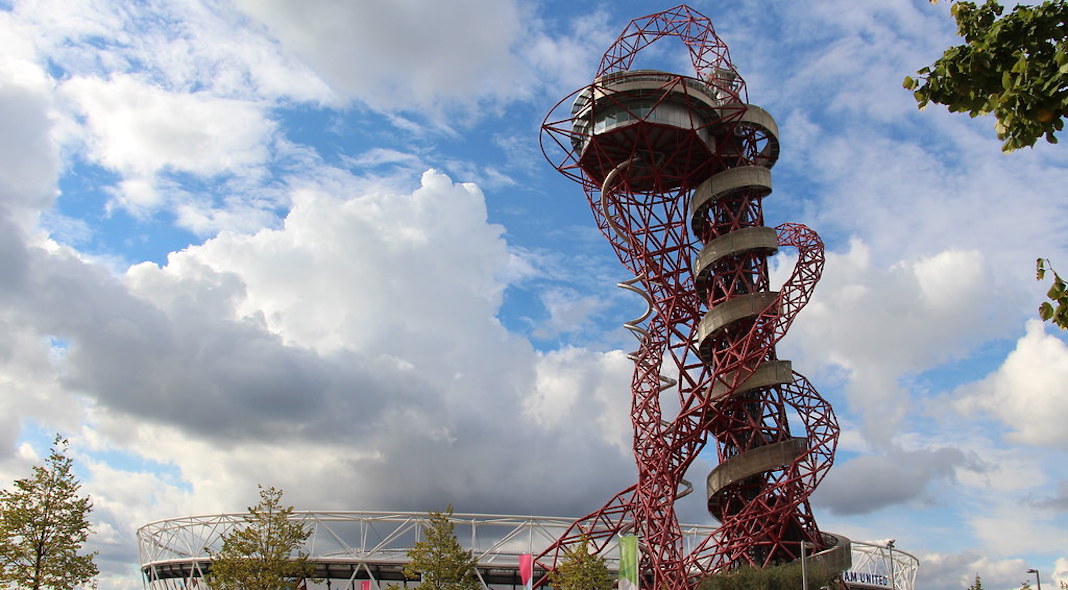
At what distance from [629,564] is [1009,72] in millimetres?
35528

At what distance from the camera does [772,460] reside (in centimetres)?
5766

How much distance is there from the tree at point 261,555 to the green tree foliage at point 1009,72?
4586cm

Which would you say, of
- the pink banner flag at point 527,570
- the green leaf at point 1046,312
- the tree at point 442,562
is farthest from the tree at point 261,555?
the green leaf at point 1046,312

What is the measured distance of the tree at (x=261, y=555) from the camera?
48438 mm

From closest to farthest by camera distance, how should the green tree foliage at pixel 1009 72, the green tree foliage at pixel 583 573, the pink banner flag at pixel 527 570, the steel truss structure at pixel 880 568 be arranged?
the green tree foliage at pixel 1009 72, the green tree foliage at pixel 583 573, the pink banner flag at pixel 527 570, the steel truss structure at pixel 880 568

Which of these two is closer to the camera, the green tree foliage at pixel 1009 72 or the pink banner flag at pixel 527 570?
the green tree foliage at pixel 1009 72

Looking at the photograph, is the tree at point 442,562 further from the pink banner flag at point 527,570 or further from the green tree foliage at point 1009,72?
the green tree foliage at point 1009,72

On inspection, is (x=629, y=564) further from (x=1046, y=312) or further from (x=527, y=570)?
(x=1046, y=312)

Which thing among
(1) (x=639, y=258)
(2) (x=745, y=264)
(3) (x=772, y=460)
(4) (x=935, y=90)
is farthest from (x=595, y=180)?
(4) (x=935, y=90)

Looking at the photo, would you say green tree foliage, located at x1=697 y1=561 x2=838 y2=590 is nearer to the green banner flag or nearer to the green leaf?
the green banner flag

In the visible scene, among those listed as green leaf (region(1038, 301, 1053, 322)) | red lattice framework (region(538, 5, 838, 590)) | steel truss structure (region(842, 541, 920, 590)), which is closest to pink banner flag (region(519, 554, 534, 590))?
red lattice framework (region(538, 5, 838, 590))

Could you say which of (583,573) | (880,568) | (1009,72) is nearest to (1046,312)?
(1009,72)

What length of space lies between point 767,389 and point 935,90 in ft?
170

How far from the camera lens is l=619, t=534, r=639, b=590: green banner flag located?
41969 mm
